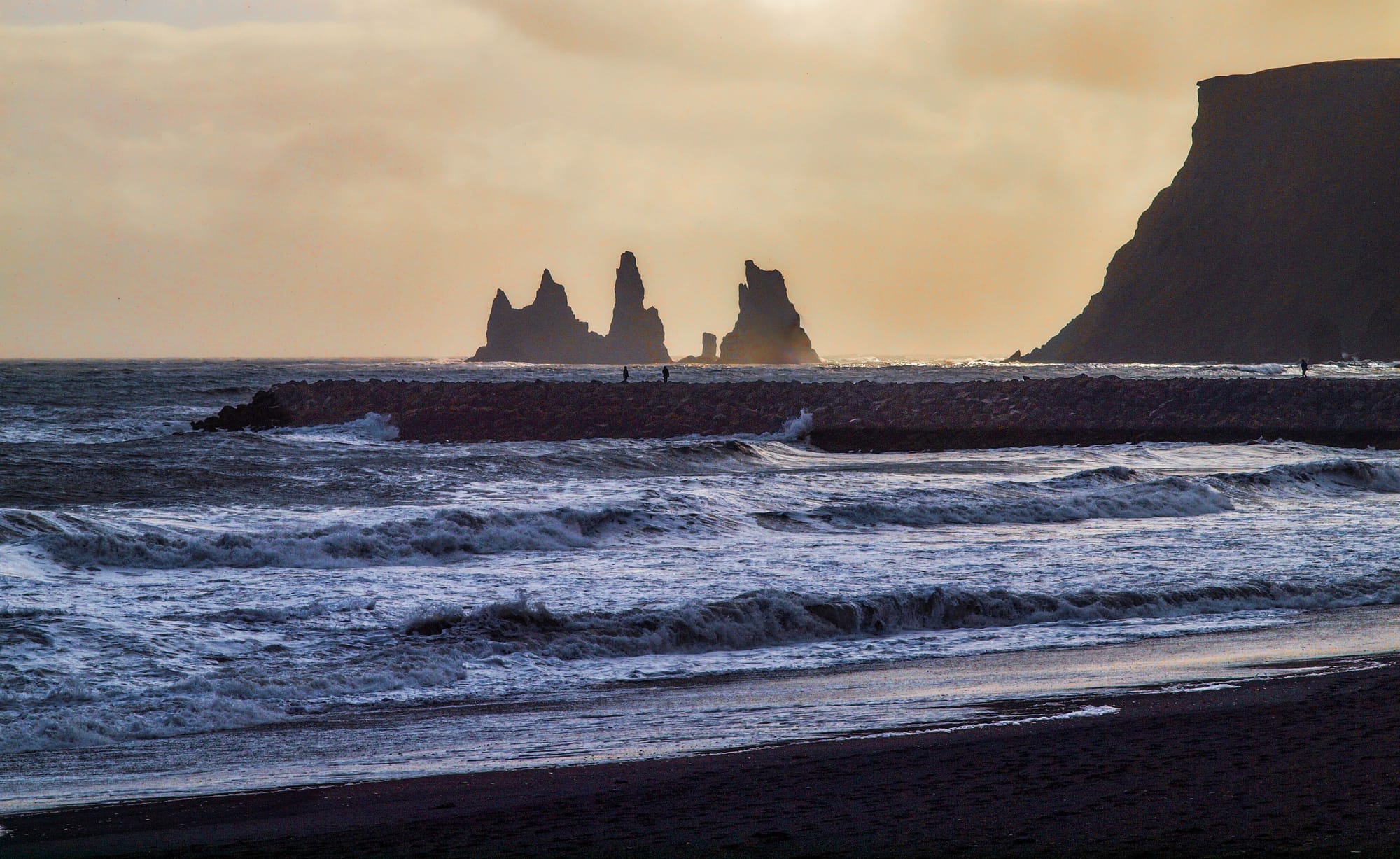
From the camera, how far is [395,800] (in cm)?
494

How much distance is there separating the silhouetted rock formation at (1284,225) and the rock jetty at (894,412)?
103504mm

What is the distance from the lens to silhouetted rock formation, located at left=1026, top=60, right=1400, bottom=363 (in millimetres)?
132000

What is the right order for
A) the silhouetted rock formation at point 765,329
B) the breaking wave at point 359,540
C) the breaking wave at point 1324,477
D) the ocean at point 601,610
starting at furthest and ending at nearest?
the silhouetted rock formation at point 765,329, the breaking wave at point 1324,477, the breaking wave at point 359,540, the ocean at point 601,610

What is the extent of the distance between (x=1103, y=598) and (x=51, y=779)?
8.36m

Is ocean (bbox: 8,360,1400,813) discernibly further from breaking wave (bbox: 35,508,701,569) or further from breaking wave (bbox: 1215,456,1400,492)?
breaking wave (bbox: 1215,456,1400,492)

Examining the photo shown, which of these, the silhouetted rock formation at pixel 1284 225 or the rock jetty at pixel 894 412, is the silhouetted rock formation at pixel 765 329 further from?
the rock jetty at pixel 894 412

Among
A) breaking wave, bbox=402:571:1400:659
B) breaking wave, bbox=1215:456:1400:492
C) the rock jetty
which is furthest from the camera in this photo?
the rock jetty

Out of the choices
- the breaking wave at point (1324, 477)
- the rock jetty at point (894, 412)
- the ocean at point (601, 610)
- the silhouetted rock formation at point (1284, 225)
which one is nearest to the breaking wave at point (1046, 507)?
the ocean at point (601, 610)

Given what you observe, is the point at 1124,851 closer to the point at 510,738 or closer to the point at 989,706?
the point at 989,706

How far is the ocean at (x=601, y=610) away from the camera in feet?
21.0

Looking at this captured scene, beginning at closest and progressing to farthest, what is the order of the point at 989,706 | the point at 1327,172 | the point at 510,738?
the point at 510,738
the point at 989,706
the point at 1327,172

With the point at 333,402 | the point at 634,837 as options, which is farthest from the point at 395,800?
the point at 333,402

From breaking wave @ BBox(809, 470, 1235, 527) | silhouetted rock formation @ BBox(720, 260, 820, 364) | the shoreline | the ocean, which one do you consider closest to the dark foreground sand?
the shoreline

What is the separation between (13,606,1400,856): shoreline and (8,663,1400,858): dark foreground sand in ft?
0.04
